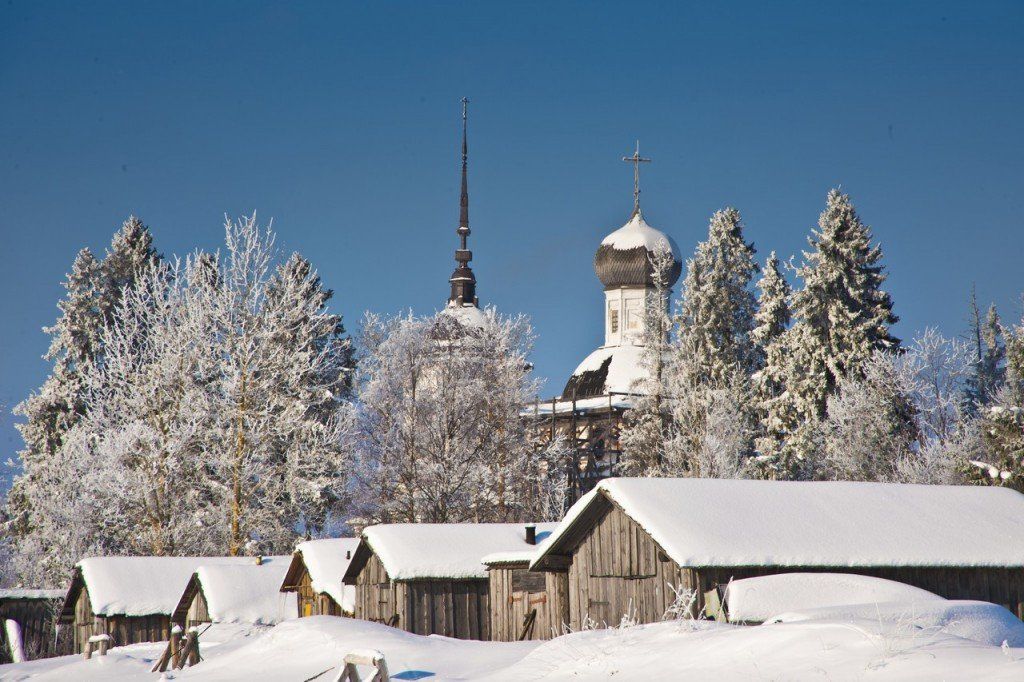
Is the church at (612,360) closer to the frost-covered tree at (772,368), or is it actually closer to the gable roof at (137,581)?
the frost-covered tree at (772,368)

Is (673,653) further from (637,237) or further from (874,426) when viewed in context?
(637,237)

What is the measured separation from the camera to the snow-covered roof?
2206 cm

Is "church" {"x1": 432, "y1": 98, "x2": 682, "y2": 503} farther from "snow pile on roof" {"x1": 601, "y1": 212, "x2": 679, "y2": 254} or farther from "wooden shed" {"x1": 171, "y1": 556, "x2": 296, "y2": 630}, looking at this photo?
"wooden shed" {"x1": 171, "y1": 556, "x2": 296, "y2": 630}

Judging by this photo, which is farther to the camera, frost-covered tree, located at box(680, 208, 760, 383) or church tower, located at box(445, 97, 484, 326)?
church tower, located at box(445, 97, 484, 326)

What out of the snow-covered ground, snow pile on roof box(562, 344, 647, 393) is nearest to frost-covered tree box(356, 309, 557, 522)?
snow pile on roof box(562, 344, 647, 393)

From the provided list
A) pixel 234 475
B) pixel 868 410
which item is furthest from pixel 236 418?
pixel 868 410

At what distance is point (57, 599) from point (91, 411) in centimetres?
721

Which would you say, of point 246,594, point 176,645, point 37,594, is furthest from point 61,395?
point 176,645

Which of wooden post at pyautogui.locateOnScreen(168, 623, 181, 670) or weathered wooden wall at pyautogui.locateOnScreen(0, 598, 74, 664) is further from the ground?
wooden post at pyautogui.locateOnScreen(168, 623, 181, 670)

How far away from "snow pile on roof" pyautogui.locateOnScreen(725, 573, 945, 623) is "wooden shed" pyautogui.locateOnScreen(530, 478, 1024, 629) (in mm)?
1166

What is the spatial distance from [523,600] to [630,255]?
48.8 metres

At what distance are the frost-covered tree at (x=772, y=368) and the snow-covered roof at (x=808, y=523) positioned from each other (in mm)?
23406

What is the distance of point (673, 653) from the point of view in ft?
39.8

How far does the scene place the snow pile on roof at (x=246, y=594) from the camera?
3409 cm
